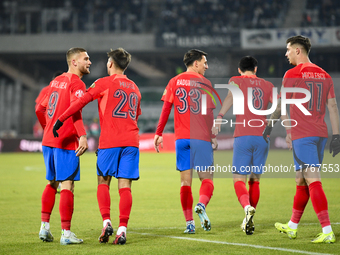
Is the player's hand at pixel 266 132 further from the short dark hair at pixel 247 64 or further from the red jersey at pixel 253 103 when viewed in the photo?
the short dark hair at pixel 247 64

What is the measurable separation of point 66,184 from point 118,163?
2.03ft

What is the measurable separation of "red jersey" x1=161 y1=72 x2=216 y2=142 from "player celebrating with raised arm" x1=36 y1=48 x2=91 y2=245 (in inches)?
45.5

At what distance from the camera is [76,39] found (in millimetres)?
31656

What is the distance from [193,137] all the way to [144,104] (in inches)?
984

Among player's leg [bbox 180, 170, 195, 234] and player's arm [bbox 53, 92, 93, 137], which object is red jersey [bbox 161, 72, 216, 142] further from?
player's arm [bbox 53, 92, 93, 137]

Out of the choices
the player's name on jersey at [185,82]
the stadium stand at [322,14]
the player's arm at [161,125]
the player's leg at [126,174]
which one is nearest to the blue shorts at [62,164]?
the player's leg at [126,174]

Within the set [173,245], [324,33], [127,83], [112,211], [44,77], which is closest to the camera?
[173,245]

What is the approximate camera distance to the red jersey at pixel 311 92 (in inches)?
202

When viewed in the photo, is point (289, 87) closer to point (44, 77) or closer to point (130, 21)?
point (130, 21)

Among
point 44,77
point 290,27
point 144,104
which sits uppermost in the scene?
point 290,27

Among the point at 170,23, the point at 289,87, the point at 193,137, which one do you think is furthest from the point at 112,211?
the point at 170,23

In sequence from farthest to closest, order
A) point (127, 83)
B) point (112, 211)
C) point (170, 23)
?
point (170, 23) < point (112, 211) < point (127, 83)

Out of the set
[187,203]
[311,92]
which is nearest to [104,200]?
[187,203]

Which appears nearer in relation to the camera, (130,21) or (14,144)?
(14,144)
